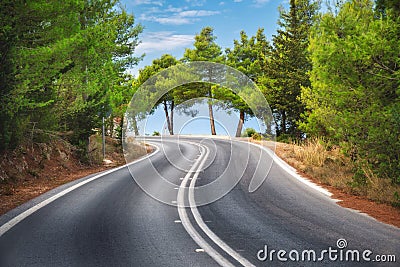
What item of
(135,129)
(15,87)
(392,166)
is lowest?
(392,166)

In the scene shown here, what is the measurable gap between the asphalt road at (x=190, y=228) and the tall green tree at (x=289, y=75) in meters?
22.2

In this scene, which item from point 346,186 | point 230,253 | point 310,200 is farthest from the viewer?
point 346,186

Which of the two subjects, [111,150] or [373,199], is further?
[111,150]

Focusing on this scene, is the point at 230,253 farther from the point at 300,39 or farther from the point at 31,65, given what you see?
the point at 300,39

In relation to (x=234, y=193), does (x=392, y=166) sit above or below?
above

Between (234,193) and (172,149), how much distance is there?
14.8 meters

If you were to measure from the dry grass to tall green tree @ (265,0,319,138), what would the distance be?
1435 centimetres

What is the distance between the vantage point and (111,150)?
24094mm

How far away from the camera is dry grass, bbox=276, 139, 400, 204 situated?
9.23 m

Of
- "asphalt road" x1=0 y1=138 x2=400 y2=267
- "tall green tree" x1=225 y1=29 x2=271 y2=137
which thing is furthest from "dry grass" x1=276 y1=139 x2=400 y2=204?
"tall green tree" x1=225 y1=29 x2=271 y2=137

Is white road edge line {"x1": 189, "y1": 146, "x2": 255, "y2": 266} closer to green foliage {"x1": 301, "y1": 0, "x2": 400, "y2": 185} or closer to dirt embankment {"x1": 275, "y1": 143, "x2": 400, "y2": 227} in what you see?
dirt embankment {"x1": 275, "y1": 143, "x2": 400, "y2": 227}

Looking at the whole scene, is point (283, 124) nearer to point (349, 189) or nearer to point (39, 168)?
point (39, 168)

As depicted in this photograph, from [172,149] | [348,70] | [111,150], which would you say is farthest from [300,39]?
[348,70]

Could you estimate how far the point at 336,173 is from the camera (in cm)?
1218
